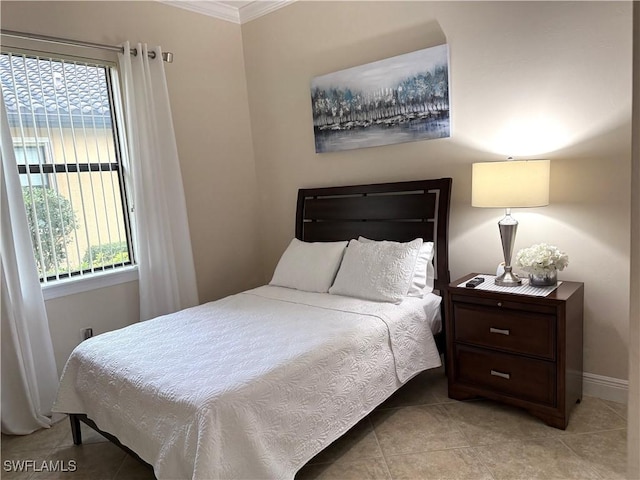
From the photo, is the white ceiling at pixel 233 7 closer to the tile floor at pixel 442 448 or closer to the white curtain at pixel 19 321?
the white curtain at pixel 19 321

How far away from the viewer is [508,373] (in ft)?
7.79

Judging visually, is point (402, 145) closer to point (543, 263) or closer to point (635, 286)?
point (543, 263)

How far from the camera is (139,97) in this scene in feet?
10.1

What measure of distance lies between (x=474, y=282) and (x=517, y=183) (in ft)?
1.98

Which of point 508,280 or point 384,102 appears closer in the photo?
point 508,280

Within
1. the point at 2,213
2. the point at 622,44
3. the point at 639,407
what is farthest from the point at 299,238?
the point at 639,407

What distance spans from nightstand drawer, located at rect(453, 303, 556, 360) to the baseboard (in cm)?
55

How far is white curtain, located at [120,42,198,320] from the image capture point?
308cm

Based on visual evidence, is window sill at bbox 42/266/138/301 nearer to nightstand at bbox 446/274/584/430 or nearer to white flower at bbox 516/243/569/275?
nightstand at bbox 446/274/584/430

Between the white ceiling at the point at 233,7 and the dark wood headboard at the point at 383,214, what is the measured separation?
148cm

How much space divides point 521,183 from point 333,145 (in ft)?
4.98

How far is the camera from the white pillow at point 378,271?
8.70 feet

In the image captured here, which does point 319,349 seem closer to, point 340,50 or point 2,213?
point 2,213

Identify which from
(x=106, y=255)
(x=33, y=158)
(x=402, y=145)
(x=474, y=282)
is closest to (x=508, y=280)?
(x=474, y=282)
